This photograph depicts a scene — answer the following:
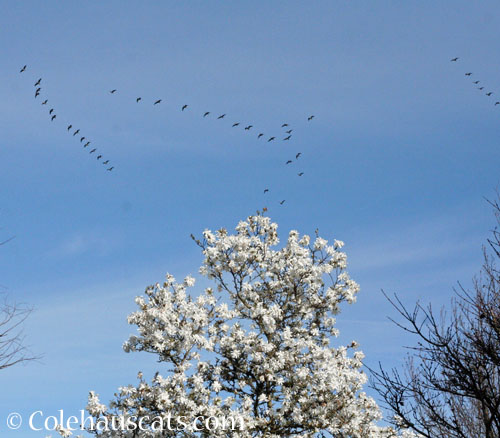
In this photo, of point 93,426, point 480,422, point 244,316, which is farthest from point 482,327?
point 93,426

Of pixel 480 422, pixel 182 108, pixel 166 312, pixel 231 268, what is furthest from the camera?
pixel 231 268

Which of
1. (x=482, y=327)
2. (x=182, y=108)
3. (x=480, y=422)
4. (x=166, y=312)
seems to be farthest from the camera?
(x=166, y=312)

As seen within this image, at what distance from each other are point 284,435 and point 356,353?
4.01 metres

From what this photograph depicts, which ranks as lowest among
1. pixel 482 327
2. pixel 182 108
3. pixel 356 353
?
pixel 482 327

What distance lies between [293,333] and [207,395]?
415cm

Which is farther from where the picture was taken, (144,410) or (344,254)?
(344,254)

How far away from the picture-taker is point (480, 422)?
53.4 ft

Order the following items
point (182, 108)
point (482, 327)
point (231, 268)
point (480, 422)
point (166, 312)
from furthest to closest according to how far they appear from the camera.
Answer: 1. point (231, 268)
2. point (166, 312)
3. point (182, 108)
4. point (480, 422)
5. point (482, 327)

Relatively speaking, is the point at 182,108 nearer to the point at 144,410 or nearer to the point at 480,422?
the point at 144,410

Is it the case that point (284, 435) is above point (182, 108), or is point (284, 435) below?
below

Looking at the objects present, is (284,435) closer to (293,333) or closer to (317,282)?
(293,333)

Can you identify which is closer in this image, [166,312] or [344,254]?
[166,312]

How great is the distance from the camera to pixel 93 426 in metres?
20.6

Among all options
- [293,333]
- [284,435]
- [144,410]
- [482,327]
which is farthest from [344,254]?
[482,327]
